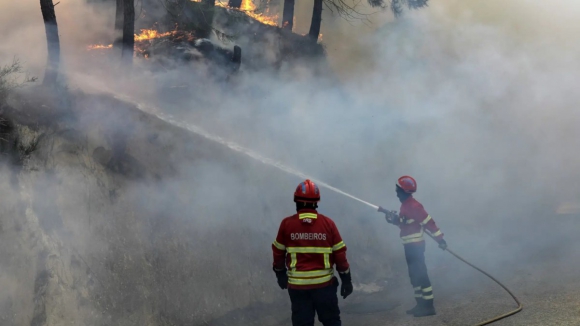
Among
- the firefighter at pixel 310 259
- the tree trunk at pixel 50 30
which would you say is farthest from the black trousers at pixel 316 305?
the tree trunk at pixel 50 30

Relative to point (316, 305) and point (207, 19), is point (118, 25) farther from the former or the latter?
point (316, 305)

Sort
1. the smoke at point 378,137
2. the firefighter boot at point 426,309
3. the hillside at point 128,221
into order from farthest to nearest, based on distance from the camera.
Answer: the smoke at point 378,137, the firefighter boot at point 426,309, the hillside at point 128,221

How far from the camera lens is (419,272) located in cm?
637

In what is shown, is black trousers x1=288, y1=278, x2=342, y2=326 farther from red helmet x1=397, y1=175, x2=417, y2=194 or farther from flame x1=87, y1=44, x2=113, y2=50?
flame x1=87, y1=44, x2=113, y2=50

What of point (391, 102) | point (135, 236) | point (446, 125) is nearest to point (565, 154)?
point (446, 125)

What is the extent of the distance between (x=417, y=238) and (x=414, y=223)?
20cm

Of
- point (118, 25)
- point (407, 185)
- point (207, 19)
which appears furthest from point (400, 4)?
point (407, 185)

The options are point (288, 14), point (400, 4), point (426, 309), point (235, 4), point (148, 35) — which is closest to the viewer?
point (426, 309)

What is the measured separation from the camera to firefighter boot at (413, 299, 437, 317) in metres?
6.27

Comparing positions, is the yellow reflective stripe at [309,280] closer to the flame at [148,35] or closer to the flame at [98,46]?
the flame at [98,46]

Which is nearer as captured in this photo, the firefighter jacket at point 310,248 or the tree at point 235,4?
the firefighter jacket at point 310,248

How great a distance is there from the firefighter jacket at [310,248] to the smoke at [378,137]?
7.38 ft

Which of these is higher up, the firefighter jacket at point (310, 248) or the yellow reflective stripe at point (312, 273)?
the firefighter jacket at point (310, 248)

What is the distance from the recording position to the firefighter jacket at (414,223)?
6320mm
